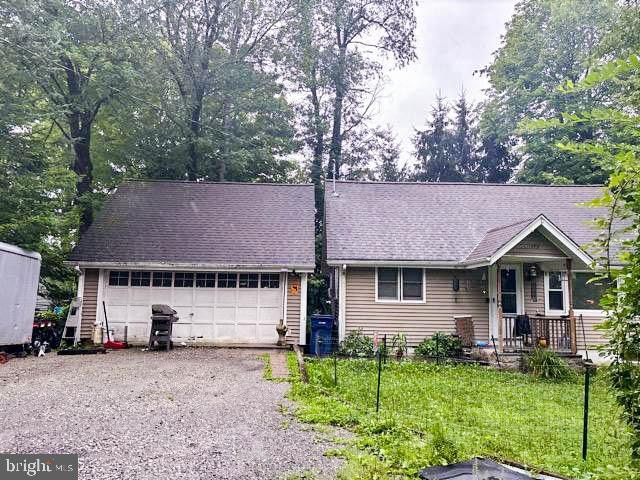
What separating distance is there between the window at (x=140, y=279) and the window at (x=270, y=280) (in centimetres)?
305

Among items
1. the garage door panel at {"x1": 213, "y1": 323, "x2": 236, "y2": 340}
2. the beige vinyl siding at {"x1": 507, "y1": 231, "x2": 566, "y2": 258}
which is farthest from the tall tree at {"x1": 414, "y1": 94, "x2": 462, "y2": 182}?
the garage door panel at {"x1": 213, "y1": 323, "x2": 236, "y2": 340}

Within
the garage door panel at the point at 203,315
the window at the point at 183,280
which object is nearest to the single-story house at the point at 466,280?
the garage door panel at the point at 203,315

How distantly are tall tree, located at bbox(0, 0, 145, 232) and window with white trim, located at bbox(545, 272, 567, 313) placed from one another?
1328cm

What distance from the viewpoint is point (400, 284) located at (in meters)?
12.7

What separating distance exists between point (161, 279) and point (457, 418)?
355 inches

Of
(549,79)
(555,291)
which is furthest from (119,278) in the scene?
(549,79)

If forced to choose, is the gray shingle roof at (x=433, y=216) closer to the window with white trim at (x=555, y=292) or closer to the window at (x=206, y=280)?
the window with white trim at (x=555, y=292)

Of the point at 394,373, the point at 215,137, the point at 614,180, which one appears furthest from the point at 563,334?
the point at 215,137

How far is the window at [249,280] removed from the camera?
41.9ft

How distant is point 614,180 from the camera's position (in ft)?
6.98

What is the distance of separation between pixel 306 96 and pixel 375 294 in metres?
15.1

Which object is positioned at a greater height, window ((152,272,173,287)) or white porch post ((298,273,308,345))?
window ((152,272,173,287))

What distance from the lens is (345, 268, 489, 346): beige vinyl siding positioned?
12.5m

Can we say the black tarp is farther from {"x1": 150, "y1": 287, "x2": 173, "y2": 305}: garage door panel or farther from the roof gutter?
{"x1": 150, "y1": 287, "x2": 173, "y2": 305}: garage door panel
